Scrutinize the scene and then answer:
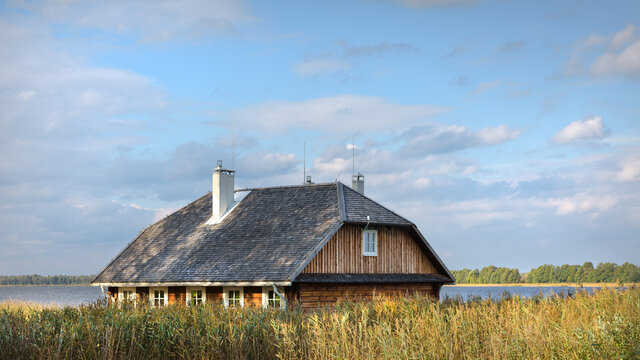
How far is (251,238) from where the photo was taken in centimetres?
2858

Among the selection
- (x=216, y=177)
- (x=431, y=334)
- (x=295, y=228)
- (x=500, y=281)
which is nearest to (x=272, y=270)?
(x=295, y=228)

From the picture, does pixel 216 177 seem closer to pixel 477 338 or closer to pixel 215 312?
pixel 215 312

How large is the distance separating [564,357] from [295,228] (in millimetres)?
18655

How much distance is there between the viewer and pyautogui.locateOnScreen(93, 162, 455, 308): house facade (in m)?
26.0

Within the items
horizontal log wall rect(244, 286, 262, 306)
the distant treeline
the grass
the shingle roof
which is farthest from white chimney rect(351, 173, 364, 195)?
the distant treeline

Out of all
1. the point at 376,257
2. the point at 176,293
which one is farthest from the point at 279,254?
the point at 176,293

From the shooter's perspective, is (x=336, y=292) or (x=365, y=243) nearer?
(x=336, y=292)

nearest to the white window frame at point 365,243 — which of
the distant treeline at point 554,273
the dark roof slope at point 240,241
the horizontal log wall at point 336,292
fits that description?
the horizontal log wall at point 336,292

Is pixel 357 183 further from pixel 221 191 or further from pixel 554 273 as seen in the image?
pixel 554 273

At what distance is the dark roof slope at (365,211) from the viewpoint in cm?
2763

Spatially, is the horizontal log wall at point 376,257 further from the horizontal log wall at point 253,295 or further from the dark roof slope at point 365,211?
the horizontal log wall at point 253,295

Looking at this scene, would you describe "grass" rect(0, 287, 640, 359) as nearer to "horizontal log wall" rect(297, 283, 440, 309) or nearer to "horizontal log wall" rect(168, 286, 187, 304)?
"horizontal log wall" rect(297, 283, 440, 309)

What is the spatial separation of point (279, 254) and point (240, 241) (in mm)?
2925

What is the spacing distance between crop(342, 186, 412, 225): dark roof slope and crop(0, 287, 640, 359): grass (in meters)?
12.0
